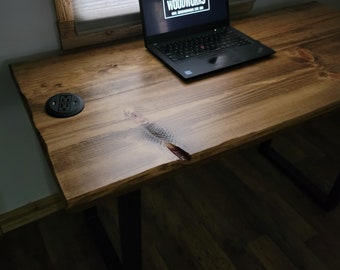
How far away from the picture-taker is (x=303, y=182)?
5.19 feet

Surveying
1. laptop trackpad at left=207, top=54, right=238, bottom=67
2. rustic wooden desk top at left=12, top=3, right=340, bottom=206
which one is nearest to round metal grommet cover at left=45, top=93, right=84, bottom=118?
rustic wooden desk top at left=12, top=3, right=340, bottom=206

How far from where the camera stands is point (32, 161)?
4.21ft

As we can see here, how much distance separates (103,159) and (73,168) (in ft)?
0.20

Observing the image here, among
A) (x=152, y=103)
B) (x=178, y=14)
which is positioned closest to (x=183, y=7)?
(x=178, y=14)

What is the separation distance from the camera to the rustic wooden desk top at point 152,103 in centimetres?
68

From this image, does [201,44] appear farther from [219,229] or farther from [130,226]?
[219,229]

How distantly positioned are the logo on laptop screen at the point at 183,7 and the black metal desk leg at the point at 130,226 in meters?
0.58

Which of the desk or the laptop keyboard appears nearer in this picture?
the desk

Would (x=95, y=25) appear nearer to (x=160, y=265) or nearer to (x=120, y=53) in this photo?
(x=120, y=53)

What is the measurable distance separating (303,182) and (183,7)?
989 mm

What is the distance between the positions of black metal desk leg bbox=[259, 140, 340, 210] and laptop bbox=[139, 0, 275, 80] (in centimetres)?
74

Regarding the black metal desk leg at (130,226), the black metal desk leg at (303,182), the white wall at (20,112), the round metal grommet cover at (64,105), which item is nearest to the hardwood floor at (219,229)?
the black metal desk leg at (303,182)

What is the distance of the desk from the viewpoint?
68 cm

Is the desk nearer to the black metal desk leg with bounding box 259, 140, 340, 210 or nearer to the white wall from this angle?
the white wall
